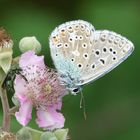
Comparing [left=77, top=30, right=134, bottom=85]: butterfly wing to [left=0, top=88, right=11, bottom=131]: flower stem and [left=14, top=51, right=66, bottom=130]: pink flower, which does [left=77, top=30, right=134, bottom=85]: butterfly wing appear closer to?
[left=14, top=51, right=66, bottom=130]: pink flower

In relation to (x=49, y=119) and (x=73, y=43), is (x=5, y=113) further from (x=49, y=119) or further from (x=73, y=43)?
(x=73, y=43)

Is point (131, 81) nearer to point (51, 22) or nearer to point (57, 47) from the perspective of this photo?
point (51, 22)

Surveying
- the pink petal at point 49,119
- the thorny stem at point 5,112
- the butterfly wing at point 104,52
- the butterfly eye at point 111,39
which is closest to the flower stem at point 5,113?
the thorny stem at point 5,112

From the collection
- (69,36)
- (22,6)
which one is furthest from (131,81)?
(69,36)

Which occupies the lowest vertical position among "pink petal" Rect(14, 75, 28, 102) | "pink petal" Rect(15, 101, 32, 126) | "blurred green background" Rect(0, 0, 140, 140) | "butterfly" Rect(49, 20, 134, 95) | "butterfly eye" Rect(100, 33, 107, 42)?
"blurred green background" Rect(0, 0, 140, 140)

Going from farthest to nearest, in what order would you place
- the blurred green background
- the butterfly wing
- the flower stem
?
the blurred green background, the butterfly wing, the flower stem

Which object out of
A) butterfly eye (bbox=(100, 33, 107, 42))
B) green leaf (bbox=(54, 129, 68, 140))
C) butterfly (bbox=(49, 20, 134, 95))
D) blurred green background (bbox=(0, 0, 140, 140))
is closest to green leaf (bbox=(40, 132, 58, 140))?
green leaf (bbox=(54, 129, 68, 140))

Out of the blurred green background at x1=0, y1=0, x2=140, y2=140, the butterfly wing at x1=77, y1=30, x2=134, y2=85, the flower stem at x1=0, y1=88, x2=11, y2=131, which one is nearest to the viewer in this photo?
the flower stem at x1=0, y1=88, x2=11, y2=131

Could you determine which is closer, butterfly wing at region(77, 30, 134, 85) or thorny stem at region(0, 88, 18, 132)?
thorny stem at region(0, 88, 18, 132)
